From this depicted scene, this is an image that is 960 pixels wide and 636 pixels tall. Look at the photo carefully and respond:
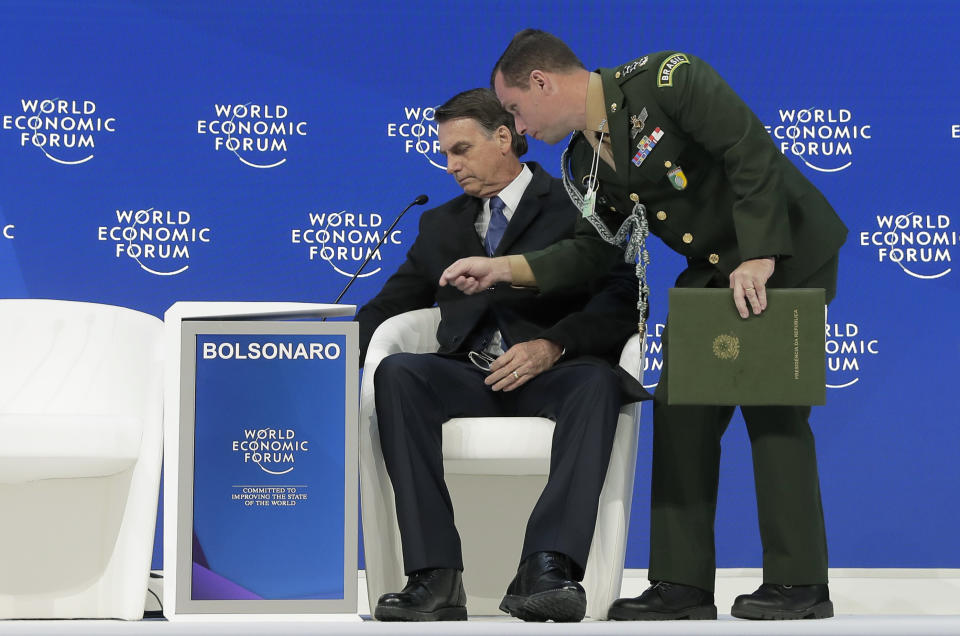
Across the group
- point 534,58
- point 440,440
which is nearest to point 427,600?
point 440,440

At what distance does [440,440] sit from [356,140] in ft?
5.76

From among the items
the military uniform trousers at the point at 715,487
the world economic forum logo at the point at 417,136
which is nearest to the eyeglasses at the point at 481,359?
the military uniform trousers at the point at 715,487

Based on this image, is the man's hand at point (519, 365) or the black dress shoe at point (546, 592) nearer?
the black dress shoe at point (546, 592)

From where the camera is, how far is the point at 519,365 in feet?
8.59

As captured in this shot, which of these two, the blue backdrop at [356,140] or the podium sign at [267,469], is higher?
the blue backdrop at [356,140]

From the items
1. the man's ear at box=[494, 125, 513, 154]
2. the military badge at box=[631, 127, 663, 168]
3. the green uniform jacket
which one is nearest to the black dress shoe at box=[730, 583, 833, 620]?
the green uniform jacket

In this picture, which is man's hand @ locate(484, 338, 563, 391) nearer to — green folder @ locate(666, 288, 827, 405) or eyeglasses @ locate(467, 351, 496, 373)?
eyeglasses @ locate(467, 351, 496, 373)

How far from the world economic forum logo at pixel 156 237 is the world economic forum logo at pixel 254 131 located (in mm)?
269

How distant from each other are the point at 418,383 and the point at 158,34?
2066 millimetres

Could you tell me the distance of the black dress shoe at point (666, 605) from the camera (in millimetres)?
2402

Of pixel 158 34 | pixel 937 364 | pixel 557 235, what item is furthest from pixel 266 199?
pixel 937 364

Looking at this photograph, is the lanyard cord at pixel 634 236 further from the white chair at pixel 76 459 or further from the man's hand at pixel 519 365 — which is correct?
the white chair at pixel 76 459

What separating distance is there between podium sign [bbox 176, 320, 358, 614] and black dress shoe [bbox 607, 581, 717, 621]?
59 centimetres

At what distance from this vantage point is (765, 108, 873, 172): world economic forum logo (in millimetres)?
3939
